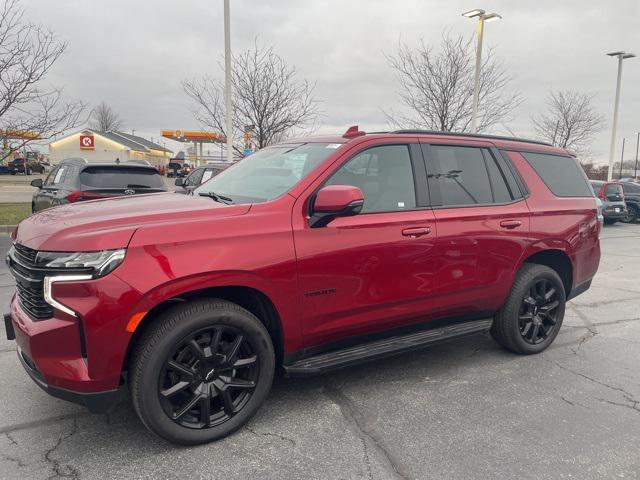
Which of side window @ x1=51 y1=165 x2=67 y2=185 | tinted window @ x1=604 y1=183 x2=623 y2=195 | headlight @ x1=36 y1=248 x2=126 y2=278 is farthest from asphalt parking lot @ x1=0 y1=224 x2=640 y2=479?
tinted window @ x1=604 y1=183 x2=623 y2=195

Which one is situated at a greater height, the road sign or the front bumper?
the road sign

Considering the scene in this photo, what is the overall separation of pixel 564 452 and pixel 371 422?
44.4 inches

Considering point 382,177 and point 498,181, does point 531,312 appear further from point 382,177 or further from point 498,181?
point 382,177

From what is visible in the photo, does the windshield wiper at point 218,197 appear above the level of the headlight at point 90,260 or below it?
above

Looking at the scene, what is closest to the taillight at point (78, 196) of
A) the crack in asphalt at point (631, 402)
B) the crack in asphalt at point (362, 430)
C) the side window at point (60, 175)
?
the side window at point (60, 175)

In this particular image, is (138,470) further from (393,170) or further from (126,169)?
(126,169)

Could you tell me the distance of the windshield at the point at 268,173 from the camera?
10.8ft

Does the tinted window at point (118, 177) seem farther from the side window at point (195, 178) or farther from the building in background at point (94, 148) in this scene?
the building in background at point (94, 148)

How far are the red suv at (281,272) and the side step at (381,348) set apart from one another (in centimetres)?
1

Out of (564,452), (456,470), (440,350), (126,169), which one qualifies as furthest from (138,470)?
(126,169)

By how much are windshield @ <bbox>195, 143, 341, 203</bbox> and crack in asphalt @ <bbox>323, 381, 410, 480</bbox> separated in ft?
4.86

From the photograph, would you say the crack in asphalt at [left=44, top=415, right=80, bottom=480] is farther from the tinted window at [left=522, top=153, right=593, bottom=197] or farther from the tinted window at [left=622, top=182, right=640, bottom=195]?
the tinted window at [left=622, top=182, right=640, bottom=195]

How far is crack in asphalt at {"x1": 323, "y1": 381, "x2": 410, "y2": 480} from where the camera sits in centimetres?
264

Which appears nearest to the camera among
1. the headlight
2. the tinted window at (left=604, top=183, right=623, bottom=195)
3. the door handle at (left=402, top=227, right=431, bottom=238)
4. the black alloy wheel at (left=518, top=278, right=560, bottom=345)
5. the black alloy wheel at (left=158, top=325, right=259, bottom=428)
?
the headlight
